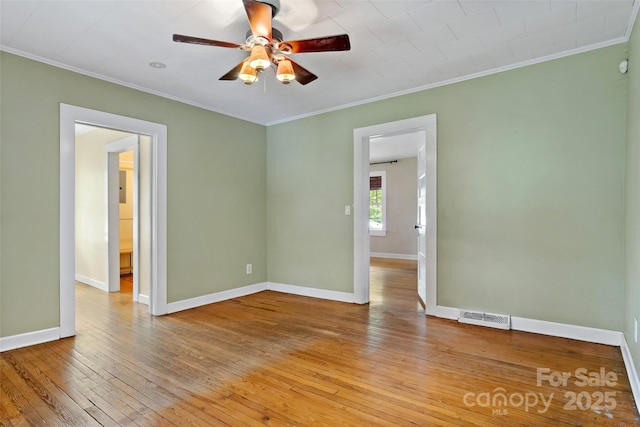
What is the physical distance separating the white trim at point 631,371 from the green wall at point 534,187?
0.23m

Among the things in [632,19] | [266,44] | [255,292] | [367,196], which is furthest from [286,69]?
[255,292]

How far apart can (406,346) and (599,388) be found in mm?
1253

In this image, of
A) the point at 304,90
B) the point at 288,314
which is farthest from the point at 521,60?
the point at 288,314

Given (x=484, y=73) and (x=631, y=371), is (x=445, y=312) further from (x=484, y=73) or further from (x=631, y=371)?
(x=484, y=73)

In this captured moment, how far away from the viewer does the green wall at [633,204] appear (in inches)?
82.9

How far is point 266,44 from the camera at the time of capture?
2.20 metres

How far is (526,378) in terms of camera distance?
2.26 m

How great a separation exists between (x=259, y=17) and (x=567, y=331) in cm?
345

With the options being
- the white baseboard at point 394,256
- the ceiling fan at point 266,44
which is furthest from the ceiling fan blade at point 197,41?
the white baseboard at point 394,256

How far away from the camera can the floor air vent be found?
3205 millimetres

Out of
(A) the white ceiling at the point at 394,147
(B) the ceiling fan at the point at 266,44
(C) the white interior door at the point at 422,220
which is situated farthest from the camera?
(A) the white ceiling at the point at 394,147

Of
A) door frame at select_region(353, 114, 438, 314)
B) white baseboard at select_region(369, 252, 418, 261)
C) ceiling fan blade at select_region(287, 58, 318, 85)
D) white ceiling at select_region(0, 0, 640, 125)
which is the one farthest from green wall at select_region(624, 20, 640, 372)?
Result: white baseboard at select_region(369, 252, 418, 261)

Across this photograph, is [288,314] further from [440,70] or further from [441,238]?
[440,70]

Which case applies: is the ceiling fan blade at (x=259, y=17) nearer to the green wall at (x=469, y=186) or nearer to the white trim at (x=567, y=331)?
the green wall at (x=469, y=186)
